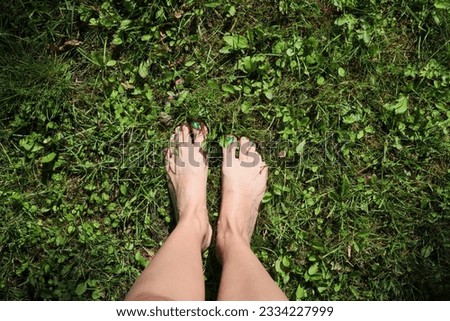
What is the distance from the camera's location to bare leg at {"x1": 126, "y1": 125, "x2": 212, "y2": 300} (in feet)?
7.76

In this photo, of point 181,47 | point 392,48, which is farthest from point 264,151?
point 392,48

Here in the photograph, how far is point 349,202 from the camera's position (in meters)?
2.91

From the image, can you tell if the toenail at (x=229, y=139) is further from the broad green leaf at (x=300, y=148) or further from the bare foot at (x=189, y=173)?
the broad green leaf at (x=300, y=148)

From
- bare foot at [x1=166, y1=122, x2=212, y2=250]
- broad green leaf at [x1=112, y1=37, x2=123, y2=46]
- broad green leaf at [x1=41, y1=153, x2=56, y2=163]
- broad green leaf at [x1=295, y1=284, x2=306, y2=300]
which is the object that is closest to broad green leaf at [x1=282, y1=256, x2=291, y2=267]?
broad green leaf at [x1=295, y1=284, x2=306, y2=300]

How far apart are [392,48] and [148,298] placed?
1.92m

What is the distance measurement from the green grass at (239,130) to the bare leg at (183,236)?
0.32ft

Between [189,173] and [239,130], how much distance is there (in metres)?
0.37

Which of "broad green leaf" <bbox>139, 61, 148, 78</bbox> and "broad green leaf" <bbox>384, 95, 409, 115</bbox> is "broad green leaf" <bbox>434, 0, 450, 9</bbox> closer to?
"broad green leaf" <bbox>384, 95, 409, 115</bbox>

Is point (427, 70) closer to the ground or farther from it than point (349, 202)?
farther from it

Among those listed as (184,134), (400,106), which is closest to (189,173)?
(184,134)

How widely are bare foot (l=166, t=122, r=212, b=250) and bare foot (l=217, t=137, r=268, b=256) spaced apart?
10cm

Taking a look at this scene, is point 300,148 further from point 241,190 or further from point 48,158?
point 48,158

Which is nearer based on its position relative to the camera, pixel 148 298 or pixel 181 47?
pixel 148 298

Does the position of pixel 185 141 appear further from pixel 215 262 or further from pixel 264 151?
pixel 215 262
